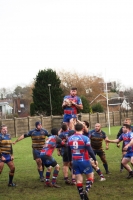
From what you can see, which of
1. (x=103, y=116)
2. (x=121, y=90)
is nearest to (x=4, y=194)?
(x=103, y=116)

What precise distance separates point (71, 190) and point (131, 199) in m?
2.54

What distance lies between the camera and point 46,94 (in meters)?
72.1

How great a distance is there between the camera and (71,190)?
40.4 feet

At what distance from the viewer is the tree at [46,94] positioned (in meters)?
70.8

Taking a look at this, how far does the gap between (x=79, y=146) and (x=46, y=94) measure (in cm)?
6214

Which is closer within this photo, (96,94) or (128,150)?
(128,150)

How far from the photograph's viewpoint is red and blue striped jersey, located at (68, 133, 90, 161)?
10133 millimetres

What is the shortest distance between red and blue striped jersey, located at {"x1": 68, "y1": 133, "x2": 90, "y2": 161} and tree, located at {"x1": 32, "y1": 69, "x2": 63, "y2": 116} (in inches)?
2357

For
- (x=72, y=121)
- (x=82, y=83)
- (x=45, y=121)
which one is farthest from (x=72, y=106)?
(x=82, y=83)

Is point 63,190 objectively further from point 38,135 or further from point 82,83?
point 82,83

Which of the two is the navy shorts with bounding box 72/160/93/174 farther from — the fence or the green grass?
the fence

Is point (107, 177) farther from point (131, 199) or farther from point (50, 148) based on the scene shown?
point (131, 199)

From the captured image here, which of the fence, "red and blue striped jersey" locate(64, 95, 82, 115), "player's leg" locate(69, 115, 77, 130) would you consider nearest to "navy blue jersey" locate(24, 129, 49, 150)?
"player's leg" locate(69, 115, 77, 130)

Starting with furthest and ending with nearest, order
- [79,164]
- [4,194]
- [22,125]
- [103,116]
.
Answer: [103,116] < [22,125] < [4,194] < [79,164]
